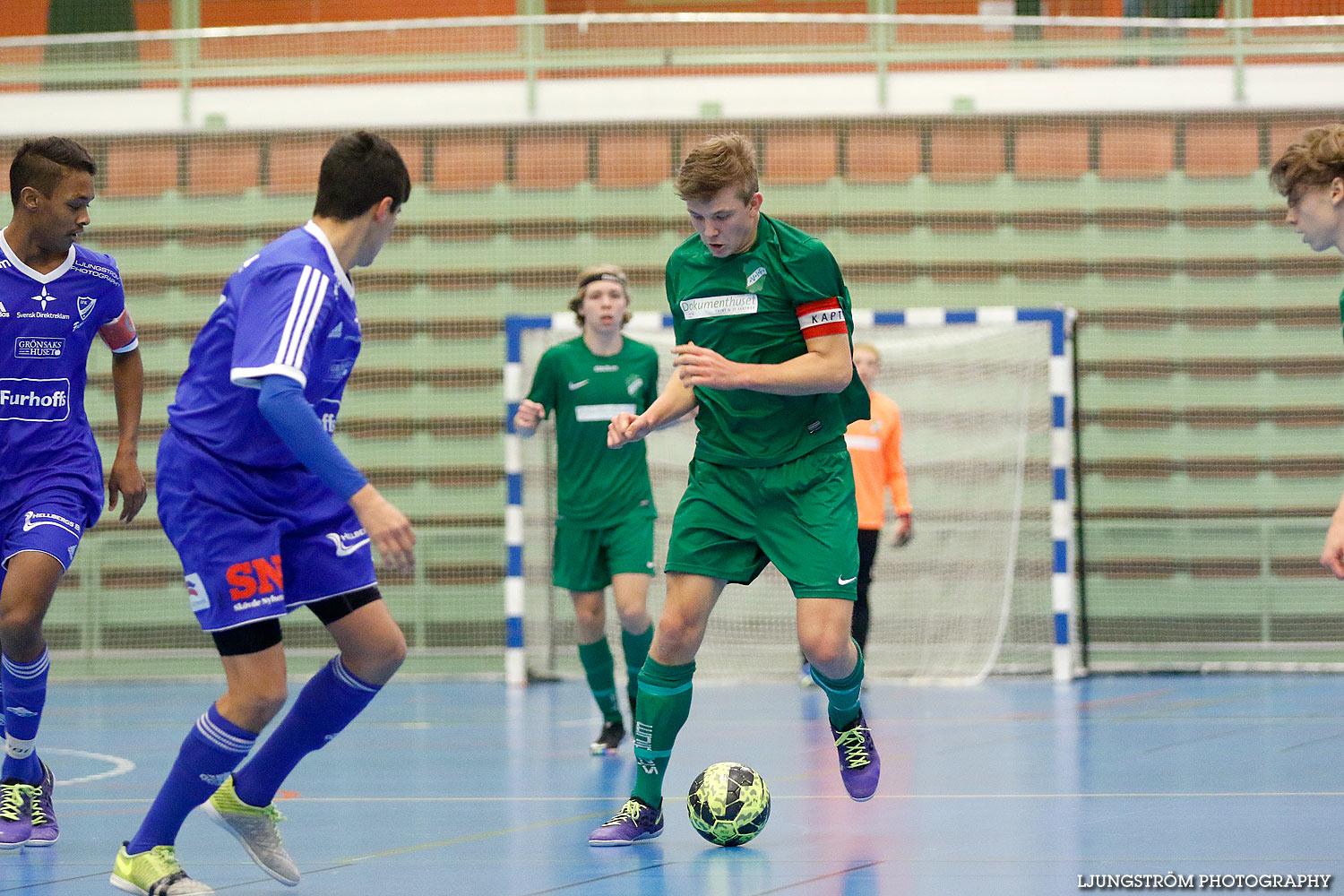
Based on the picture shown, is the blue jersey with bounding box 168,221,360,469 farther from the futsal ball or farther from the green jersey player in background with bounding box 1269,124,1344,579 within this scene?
the green jersey player in background with bounding box 1269,124,1344,579

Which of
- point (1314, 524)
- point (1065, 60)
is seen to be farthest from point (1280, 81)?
point (1314, 524)

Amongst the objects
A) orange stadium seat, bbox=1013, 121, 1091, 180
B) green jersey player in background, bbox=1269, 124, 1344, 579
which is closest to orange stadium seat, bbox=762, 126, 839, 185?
orange stadium seat, bbox=1013, 121, 1091, 180

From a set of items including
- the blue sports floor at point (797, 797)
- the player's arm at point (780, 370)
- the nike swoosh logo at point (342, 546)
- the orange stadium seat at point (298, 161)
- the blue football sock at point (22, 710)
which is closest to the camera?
the nike swoosh logo at point (342, 546)

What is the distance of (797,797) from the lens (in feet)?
17.6

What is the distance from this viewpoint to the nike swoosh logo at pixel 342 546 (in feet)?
12.5

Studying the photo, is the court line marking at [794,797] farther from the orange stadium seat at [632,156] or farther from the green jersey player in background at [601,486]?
the orange stadium seat at [632,156]

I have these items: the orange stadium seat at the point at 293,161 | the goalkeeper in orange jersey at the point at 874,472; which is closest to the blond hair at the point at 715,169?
the goalkeeper in orange jersey at the point at 874,472

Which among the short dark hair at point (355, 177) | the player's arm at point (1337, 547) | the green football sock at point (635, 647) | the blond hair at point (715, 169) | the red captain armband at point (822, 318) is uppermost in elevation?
the blond hair at point (715, 169)

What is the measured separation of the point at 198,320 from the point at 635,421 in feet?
26.4

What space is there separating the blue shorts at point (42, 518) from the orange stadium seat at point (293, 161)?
726cm

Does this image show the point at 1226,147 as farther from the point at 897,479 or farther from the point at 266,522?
the point at 266,522

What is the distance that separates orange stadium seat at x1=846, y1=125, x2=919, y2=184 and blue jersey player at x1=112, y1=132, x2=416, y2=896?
795 cm

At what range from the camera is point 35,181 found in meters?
4.65

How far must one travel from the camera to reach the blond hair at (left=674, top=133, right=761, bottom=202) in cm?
423
